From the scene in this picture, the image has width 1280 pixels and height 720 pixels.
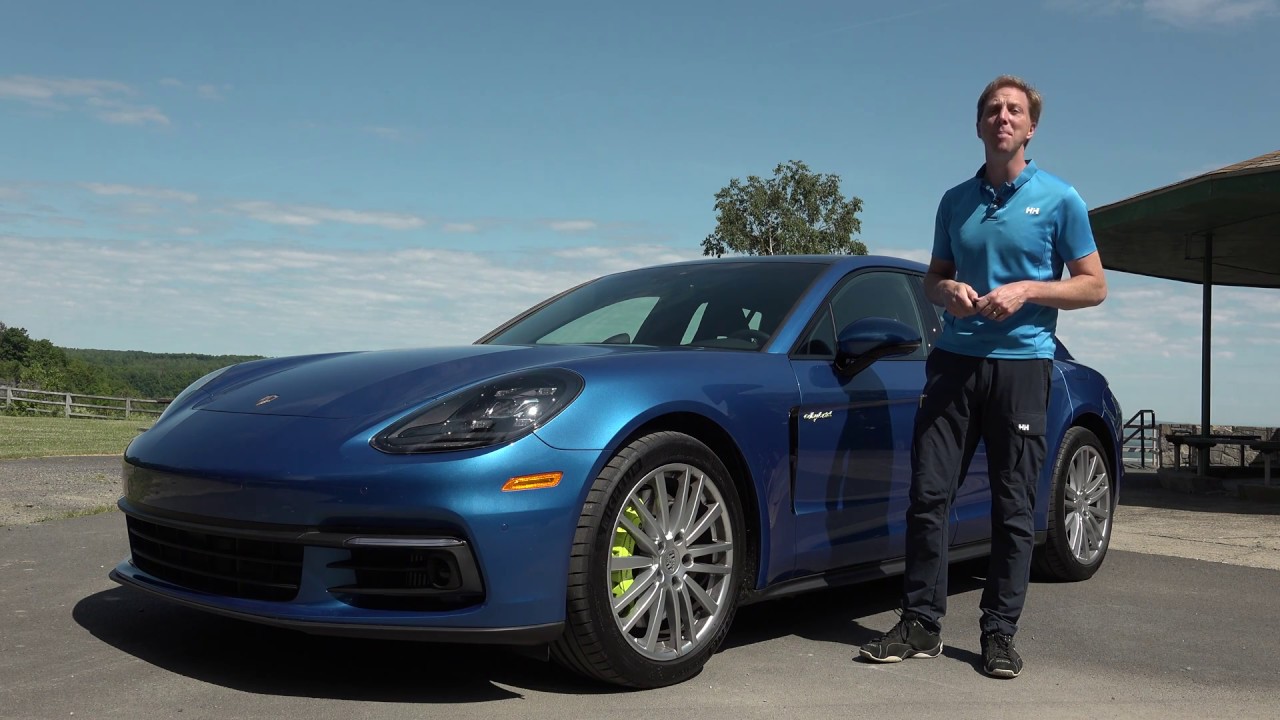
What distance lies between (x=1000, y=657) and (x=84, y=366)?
108m

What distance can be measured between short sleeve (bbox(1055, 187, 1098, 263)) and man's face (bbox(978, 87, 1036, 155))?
255 millimetres

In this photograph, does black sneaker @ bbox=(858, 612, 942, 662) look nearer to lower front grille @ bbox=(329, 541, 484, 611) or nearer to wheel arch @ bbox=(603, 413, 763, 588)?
wheel arch @ bbox=(603, 413, 763, 588)

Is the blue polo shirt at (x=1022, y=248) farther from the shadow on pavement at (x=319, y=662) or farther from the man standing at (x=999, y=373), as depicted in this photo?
the shadow on pavement at (x=319, y=662)

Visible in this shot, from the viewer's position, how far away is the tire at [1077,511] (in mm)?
5457

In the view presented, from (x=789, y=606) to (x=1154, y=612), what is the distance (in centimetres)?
161

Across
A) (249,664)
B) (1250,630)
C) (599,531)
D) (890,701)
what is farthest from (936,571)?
(249,664)

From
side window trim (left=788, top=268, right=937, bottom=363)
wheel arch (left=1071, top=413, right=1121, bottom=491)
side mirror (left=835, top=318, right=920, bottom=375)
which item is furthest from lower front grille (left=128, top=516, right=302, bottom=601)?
wheel arch (left=1071, top=413, right=1121, bottom=491)

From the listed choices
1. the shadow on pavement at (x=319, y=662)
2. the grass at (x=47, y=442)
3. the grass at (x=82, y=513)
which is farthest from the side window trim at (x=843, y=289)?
the grass at (x=47, y=442)

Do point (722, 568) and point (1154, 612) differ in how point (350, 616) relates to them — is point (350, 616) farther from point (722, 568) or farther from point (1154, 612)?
point (1154, 612)

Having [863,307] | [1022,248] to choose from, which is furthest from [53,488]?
[1022,248]

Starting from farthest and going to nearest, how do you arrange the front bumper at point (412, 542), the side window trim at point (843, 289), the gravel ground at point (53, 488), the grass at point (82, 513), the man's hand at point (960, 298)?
1. the gravel ground at point (53, 488)
2. the grass at point (82, 513)
3. the side window trim at point (843, 289)
4. the man's hand at point (960, 298)
5. the front bumper at point (412, 542)

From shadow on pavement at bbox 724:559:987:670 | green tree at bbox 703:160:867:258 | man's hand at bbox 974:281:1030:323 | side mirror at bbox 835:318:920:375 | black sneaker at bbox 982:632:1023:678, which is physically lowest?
shadow on pavement at bbox 724:559:987:670

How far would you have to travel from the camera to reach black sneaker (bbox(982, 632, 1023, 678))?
383 cm

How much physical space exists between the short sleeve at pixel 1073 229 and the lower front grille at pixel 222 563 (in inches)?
105
